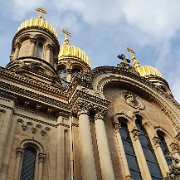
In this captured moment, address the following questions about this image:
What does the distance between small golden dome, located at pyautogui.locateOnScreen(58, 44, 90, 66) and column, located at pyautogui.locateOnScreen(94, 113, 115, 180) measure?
739 inches

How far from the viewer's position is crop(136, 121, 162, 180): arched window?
13.9 m

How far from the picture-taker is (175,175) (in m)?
11.1

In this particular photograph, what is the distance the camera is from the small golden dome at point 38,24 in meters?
24.9

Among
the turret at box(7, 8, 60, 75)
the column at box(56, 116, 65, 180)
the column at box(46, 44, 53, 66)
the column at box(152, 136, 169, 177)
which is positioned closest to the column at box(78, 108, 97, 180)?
the column at box(56, 116, 65, 180)

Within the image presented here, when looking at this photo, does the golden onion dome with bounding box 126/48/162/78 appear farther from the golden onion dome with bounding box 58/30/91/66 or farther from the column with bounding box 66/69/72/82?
the column with bounding box 66/69/72/82

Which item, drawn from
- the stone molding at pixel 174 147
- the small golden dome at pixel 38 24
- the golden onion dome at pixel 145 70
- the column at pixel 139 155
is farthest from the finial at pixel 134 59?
the column at pixel 139 155

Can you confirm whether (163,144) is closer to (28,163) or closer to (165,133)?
(165,133)

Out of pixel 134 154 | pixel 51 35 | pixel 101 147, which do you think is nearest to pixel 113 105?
pixel 134 154

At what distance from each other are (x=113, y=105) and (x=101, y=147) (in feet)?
14.0

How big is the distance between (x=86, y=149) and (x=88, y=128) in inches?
44.3

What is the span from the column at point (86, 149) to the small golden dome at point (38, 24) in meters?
13.1

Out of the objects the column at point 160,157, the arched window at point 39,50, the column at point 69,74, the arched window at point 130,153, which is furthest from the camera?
the column at point 69,74

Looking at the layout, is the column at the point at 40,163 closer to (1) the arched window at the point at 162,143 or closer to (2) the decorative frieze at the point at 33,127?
(2) the decorative frieze at the point at 33,127

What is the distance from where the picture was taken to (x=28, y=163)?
11.5m
